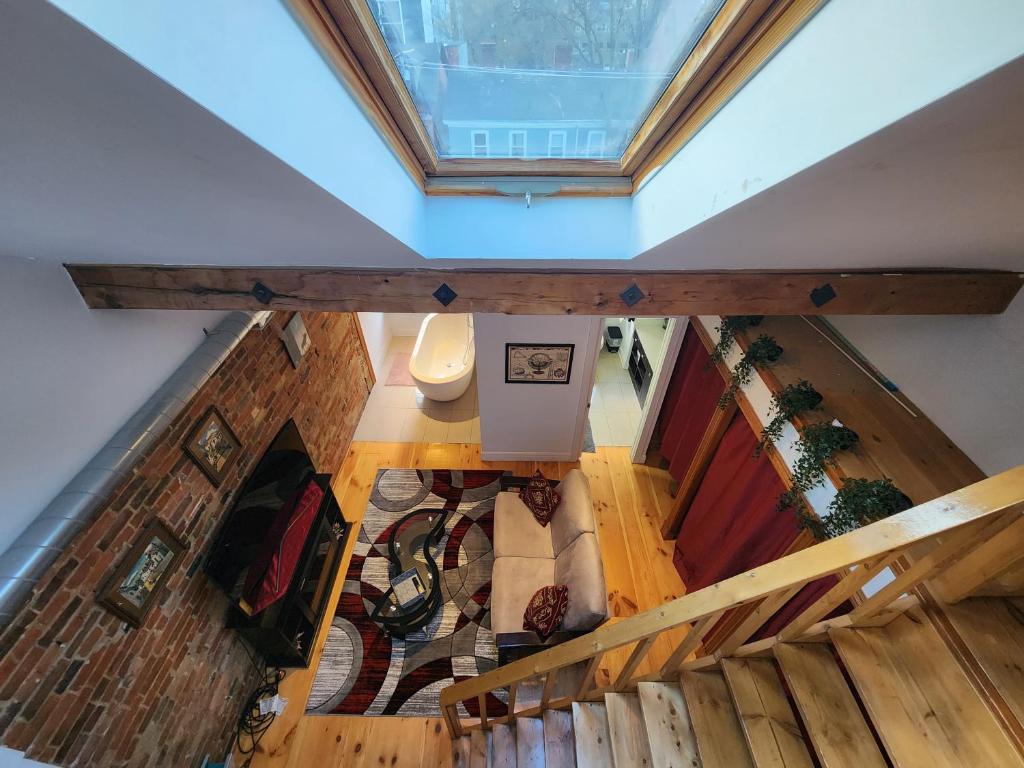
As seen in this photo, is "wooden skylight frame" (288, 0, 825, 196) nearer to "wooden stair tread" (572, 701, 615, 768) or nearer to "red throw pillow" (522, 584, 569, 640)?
"red throw pillow" (522, 584, 569, 640)

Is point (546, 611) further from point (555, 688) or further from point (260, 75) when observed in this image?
point (260, 75)

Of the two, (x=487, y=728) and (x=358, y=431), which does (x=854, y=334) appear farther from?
(x=358, y=431)

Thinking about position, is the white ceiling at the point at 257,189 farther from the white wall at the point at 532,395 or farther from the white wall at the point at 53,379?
the white wall at the point at 532,395

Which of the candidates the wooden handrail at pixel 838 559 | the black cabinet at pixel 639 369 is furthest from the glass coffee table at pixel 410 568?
the black cabinet at pixel 639 369

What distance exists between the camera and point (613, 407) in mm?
4520

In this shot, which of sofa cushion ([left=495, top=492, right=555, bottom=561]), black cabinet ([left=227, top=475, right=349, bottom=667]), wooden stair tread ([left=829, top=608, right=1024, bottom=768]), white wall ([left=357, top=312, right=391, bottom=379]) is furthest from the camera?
white wall ([left=357, top=312, right=391, bottom=379])

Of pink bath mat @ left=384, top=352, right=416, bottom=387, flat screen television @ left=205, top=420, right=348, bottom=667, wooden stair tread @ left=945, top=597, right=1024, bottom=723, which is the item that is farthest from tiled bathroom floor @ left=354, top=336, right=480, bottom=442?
wooden stair tread @ left=945, top=597, right=1024, bottom=723

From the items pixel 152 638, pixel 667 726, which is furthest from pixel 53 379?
pixel 667 726

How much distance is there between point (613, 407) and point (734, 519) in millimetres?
2089

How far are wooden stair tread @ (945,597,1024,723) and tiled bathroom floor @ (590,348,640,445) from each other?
2748 mm

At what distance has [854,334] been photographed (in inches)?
89.8

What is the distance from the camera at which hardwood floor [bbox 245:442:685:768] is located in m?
2.39

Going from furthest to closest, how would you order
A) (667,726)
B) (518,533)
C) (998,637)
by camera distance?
(518,533)
(667,726)
(998,637)

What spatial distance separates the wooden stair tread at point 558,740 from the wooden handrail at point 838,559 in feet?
2.01
